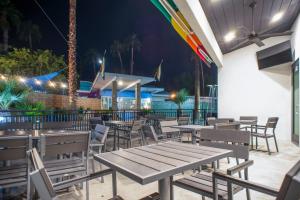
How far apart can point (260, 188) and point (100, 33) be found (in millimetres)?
43840

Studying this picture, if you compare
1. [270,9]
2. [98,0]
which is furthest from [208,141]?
[98,0]

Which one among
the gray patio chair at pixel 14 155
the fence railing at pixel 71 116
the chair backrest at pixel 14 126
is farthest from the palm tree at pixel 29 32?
the gray patio chair at pixel 14 155

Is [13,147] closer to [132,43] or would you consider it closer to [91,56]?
[132,43]

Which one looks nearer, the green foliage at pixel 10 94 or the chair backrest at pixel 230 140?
the chair backrest at pixel 230 140

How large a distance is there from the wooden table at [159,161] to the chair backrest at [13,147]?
0.86 metres

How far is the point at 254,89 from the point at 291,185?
807 cm

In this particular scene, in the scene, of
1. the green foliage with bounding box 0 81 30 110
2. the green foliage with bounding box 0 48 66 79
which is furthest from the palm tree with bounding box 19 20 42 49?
the green foliage with bounding box 0 81 30 110

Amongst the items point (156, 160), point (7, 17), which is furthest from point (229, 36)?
point (7, 17)

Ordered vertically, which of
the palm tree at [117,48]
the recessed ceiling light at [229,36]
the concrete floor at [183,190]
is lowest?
the concrete floor at [183,190]

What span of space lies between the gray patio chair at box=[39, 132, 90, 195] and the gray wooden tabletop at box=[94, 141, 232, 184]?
2.14 ft

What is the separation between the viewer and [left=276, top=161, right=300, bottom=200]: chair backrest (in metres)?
0.84

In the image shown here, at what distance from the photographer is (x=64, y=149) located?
2299 millimetres

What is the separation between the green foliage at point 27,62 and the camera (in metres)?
14.5

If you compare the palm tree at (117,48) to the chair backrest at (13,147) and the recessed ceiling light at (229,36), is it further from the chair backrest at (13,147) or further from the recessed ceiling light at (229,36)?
the chair backrest at (13,147)
